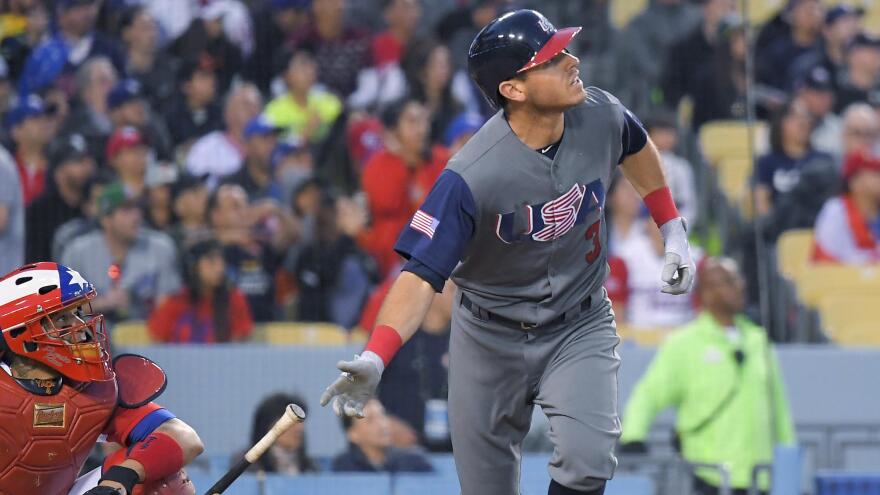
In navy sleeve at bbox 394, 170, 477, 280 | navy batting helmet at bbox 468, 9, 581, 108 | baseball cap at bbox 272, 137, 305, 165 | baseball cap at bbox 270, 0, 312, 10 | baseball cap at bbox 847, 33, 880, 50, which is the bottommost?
navy sleeve at bbox 394, 170, 477, 280

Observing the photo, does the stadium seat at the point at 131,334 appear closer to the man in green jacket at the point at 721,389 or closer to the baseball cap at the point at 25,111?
the baseball cap at the point at 25,111

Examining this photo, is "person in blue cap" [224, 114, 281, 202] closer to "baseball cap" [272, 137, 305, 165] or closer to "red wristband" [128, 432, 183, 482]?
"baseball cap" [272, 137, 305, 165]

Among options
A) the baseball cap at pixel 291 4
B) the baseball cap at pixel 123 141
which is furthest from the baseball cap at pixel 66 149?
the baseball cap at pixel 291 4

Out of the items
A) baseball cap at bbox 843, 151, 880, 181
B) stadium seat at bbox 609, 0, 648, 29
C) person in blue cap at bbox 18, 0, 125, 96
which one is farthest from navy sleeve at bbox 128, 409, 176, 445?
baseball cap at bbox 843, 151, 880, 181

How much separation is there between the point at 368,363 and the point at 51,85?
15.1 feet

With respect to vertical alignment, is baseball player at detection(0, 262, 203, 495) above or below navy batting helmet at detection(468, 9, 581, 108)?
below

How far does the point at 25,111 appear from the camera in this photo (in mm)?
8102

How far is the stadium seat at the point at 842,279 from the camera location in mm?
8867

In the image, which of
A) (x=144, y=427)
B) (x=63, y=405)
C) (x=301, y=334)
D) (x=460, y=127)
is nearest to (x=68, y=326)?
(x=63, y=405)

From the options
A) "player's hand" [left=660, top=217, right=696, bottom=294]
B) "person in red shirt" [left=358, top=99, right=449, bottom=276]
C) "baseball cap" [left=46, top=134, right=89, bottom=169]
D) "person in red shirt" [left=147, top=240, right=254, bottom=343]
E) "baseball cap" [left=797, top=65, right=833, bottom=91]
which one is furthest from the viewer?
"baseball cap" [left=797, top=65, right=833, bottom=91]

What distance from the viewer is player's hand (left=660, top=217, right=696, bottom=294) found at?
4.84 meters

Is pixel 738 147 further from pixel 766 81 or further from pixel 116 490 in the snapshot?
pixel 116 490

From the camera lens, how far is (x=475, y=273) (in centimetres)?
473

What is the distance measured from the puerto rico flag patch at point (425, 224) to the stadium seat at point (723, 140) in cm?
432
